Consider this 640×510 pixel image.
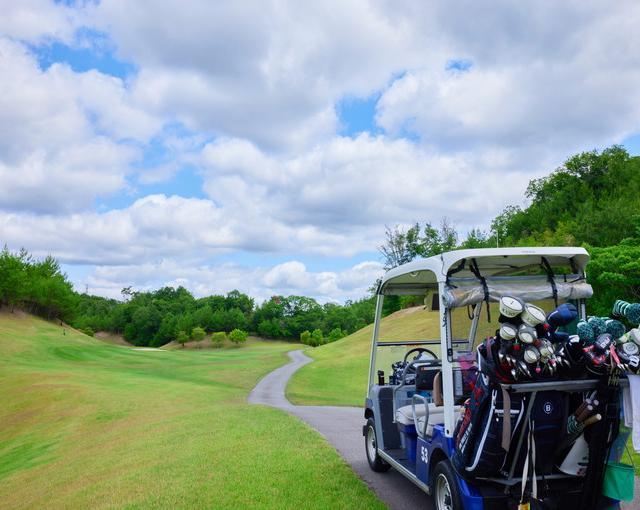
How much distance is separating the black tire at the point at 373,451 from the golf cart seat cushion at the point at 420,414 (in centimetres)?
115

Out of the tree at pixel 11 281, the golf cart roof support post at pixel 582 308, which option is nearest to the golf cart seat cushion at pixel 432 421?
the golf cart roof support post at pixel 582 308

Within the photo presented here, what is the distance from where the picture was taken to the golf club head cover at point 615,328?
182 inches

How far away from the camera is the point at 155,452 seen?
11.6 meters

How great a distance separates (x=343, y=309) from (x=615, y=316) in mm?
115654

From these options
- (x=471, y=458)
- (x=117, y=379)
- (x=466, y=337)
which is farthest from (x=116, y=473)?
(x=117, y=379)

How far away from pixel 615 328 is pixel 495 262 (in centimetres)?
192

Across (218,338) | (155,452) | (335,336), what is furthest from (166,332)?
(155,452)

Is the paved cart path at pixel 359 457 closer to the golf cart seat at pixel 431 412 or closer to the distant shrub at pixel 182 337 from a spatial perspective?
the golf cart seat at pixel 431 412

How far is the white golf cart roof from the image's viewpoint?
550 cm

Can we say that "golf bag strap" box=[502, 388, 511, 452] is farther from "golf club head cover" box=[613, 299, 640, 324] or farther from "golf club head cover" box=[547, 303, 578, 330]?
"golf club head cover" box=[613, 299, 640, 324]

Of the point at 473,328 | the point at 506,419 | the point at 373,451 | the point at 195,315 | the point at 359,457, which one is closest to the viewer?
the point at 506,419

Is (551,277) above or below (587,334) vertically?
above

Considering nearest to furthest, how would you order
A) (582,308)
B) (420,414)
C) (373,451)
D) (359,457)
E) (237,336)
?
(582,308) → (420,414) → (373,451) → (359,457) → (237,336)

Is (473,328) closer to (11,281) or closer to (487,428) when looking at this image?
(487,428)
